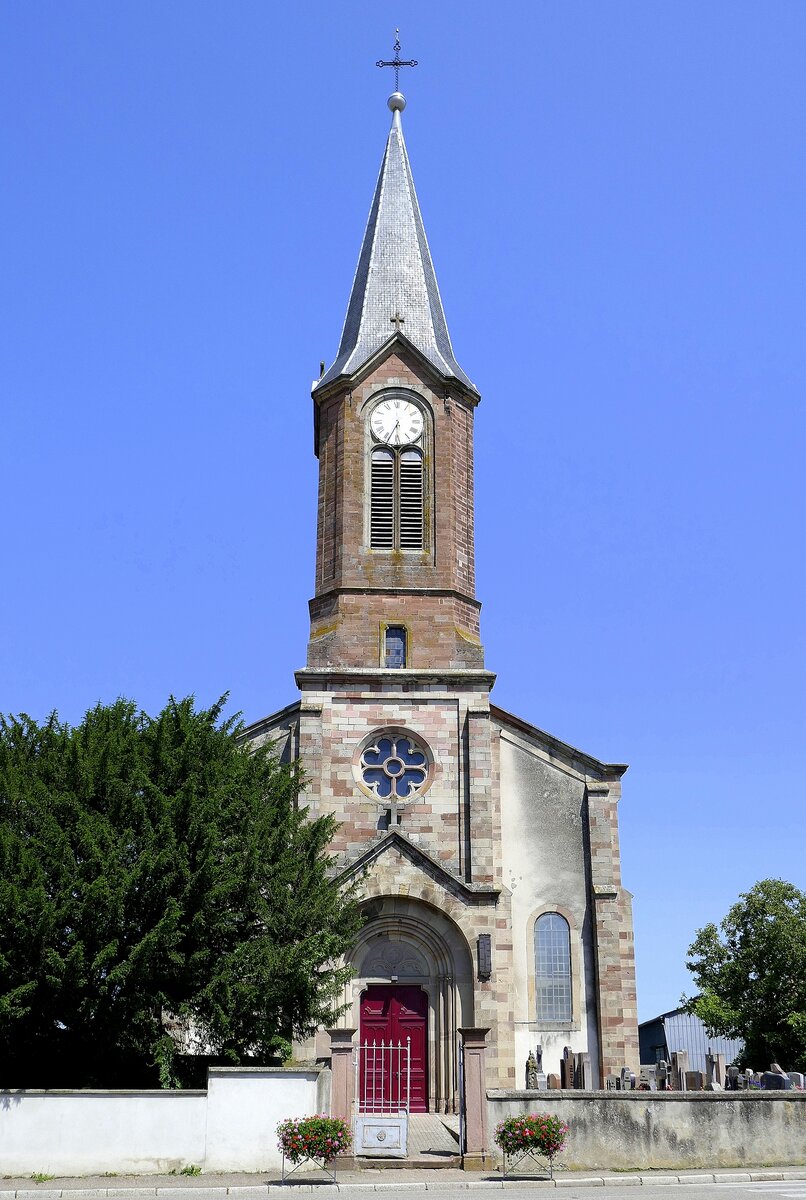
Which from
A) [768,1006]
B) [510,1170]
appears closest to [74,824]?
[510,1170]

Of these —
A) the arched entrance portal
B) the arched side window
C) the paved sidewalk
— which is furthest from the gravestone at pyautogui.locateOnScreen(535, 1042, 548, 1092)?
the paved sidewalk

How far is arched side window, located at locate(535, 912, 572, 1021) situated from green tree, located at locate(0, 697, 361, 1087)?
626cm

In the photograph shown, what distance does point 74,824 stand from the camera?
2448 cm

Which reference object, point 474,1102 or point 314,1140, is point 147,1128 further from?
point 474,1102

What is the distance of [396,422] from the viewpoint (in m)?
36.0

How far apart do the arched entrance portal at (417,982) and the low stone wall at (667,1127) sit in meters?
6.92

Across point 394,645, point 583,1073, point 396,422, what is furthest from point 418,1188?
point 396,422

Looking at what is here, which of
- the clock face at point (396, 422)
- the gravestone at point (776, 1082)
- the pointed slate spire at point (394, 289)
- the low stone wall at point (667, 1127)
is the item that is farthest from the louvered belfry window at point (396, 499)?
the low stone wall at point (667, 1127)

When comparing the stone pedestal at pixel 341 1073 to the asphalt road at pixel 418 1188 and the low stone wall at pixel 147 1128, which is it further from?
the asphalt road at pixel 418 1188

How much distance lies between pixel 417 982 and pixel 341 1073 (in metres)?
7.88

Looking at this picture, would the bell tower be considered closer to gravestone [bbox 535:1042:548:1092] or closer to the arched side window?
the arched side window

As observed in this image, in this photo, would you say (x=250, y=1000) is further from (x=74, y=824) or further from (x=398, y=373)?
(x=398, y=373)

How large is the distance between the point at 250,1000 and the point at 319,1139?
12.5 feet

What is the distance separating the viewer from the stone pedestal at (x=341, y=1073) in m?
21.4
